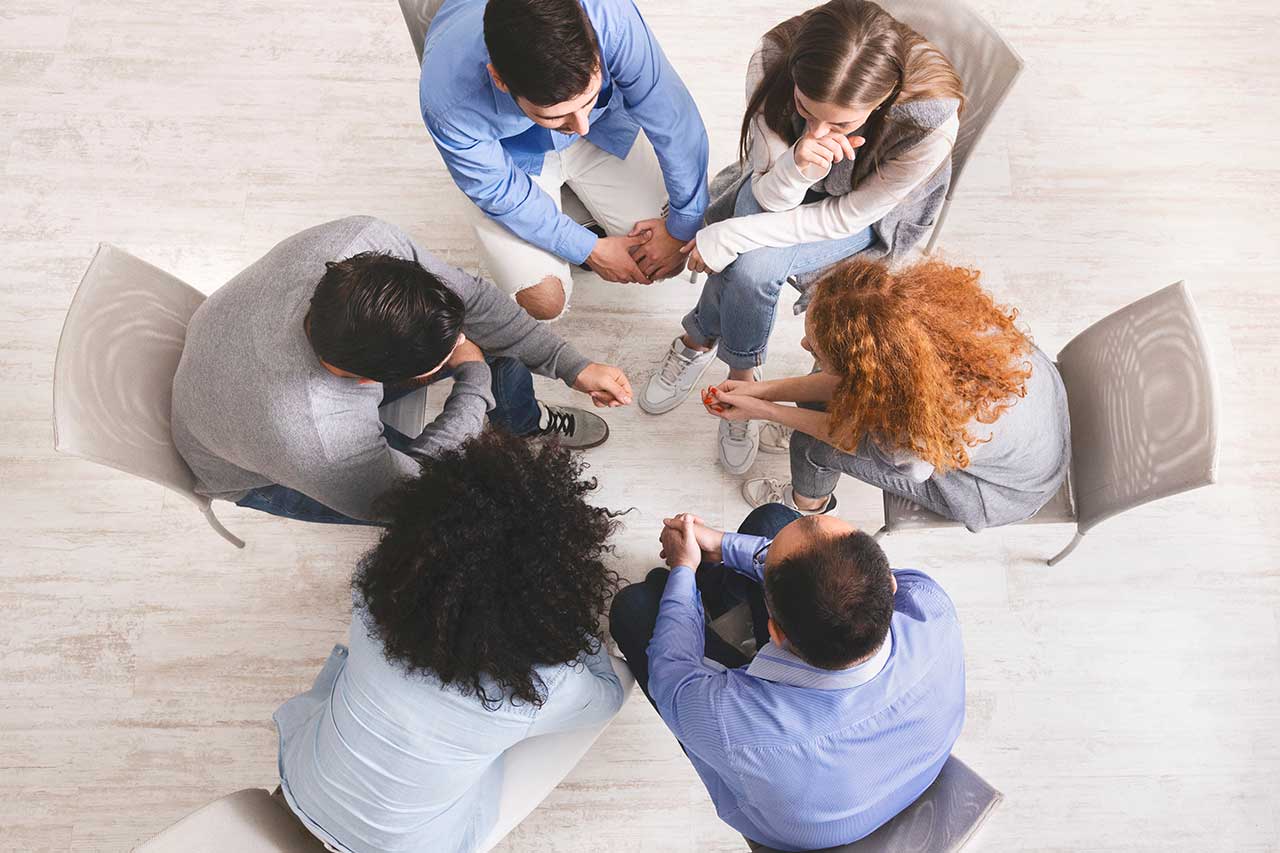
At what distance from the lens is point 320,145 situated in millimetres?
2568

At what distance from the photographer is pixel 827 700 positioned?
1341mm

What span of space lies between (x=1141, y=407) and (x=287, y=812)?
67.8 inches

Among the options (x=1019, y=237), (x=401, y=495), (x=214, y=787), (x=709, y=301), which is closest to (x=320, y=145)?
(x=709, y=301)

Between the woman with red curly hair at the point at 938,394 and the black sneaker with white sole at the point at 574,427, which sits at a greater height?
the woman with red curly hair at the point at 938,394

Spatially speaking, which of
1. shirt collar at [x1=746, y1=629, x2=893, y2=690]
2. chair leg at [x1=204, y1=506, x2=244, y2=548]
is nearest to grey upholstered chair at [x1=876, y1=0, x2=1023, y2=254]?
shirt collar at [x1=746, y1=629, x2=893, y2=690]

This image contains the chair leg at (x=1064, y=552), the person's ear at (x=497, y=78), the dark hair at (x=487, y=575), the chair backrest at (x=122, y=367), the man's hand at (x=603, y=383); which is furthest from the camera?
the chair leg at (x=1064, y=552)

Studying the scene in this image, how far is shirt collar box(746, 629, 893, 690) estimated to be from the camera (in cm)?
133

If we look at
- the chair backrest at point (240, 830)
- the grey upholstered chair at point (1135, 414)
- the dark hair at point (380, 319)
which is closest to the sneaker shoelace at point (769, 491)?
the grey upholstered chair at point (1135, 414)

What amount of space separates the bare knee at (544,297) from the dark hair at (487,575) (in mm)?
755

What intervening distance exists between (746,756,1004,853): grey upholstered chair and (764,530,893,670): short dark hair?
0.93 feet

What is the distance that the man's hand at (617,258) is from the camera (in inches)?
82.5

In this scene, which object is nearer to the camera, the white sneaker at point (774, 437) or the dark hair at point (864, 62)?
the dark hair at point (864, 62)

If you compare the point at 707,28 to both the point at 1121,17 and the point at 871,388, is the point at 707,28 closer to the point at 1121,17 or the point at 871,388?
the point at 1121,17

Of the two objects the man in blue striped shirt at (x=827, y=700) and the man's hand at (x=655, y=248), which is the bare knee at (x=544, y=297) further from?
the man in blue striped shirt at (x=827, y=700)
